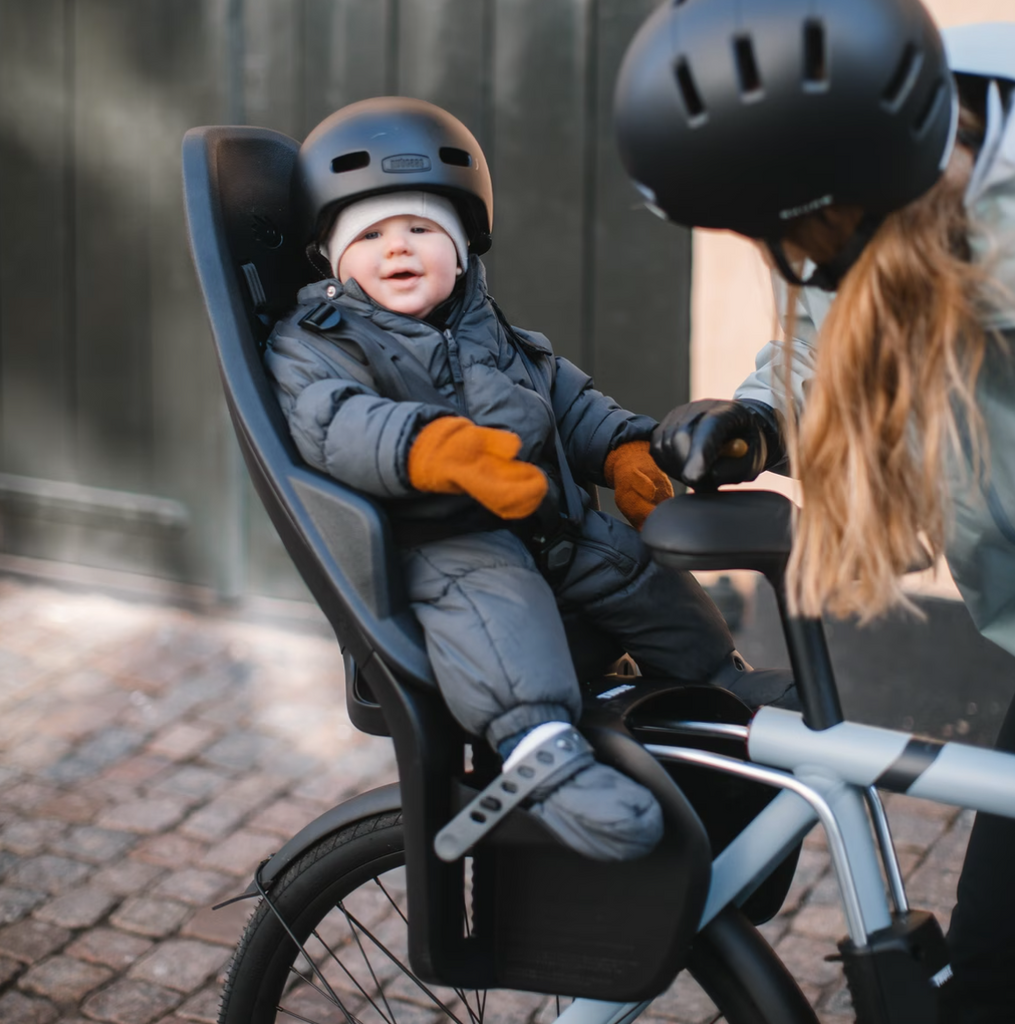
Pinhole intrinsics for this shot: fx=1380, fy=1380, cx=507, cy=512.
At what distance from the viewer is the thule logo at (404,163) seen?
183 centimetres

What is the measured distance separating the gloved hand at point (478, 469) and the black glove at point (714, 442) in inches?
6.5

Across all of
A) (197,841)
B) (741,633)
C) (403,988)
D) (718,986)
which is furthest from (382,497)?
(741,633)

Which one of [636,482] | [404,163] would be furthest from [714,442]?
[404,163]

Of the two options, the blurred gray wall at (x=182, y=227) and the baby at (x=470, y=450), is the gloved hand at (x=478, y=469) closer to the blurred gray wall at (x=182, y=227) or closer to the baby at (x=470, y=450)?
the baby at (x=470, y=450)

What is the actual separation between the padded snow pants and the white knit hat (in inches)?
17.9

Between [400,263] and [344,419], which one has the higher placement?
[400,263]

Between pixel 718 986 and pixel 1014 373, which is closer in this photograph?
pixel 1014 373

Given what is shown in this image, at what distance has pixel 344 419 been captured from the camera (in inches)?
65.7

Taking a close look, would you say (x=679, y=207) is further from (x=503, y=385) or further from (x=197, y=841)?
(x=197, y=841)

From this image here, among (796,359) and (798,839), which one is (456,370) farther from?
(798,839)

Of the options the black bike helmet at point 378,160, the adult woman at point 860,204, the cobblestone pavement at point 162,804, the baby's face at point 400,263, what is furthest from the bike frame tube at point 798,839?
the cobblestone pavement at point 162,804

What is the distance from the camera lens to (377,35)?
182 inches

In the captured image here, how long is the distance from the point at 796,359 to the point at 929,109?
1.53 ft

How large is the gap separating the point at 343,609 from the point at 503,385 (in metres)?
0.40
